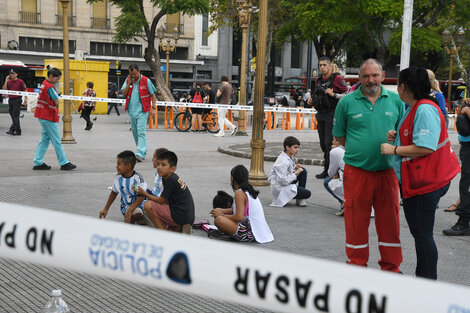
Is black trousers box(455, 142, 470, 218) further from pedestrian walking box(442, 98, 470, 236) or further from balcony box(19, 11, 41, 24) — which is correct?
balcony box(19, 11, 41, 24)

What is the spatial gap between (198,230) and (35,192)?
9.01 feet

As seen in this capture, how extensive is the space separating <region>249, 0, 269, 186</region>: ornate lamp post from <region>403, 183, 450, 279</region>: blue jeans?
5.17 meters

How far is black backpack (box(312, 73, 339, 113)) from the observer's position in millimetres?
9781

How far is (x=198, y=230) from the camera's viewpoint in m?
6.87

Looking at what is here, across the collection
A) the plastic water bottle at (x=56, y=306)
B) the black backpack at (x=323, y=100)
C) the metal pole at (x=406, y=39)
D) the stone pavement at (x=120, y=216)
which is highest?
the metal pole at (x=406, y=39)

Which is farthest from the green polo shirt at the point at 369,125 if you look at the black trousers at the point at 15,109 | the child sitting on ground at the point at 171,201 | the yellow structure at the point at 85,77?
the yellow structure at the point at 85,77

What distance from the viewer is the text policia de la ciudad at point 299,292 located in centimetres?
177

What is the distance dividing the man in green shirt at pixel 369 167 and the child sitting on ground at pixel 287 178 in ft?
10.5

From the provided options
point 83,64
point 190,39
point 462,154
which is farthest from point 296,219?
point 190,39

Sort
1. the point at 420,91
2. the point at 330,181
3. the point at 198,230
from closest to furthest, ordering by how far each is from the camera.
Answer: the point at 420,91 → the point at 198,230 → the point at 330,181

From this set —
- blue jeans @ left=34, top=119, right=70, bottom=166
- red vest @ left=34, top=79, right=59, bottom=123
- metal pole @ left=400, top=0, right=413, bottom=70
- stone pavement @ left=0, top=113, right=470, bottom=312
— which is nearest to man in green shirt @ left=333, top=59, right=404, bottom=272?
stone pavement @ left=0, top=113, right=470, bottom=312

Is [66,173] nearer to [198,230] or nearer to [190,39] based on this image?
[198,230]

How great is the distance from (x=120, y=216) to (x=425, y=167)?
3.93 meters

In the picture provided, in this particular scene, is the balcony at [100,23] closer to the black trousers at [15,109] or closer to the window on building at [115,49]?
the window on building at [115,49]
